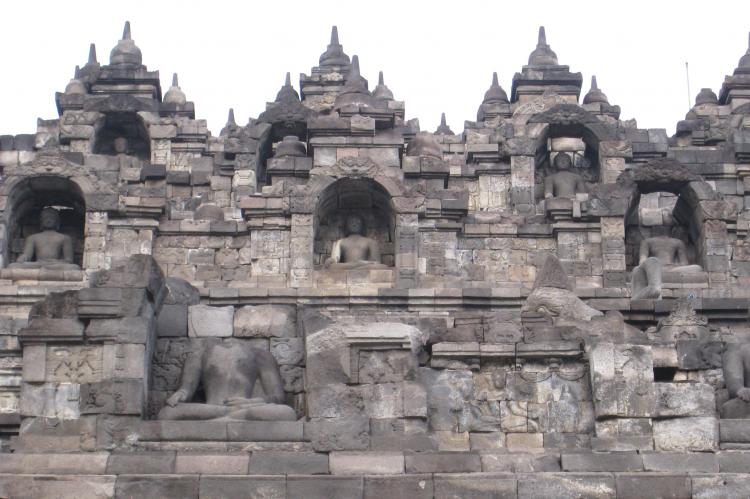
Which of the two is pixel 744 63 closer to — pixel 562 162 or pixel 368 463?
pixel 562 162

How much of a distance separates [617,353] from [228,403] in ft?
16.6

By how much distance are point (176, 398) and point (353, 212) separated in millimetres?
14265

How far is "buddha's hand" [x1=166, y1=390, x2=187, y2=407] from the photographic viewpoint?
23.8 metres

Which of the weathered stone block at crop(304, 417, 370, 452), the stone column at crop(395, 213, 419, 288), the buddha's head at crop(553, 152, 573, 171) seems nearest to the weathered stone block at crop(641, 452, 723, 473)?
the weathered stone block at crop(304, 417, 370, 452)

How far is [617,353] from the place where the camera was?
923 inches

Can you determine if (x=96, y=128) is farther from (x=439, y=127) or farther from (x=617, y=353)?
(x=617, y=353)

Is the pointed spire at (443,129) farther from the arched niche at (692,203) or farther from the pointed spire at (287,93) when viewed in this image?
the arched niche at (692,203)

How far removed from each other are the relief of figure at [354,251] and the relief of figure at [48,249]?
207 inches

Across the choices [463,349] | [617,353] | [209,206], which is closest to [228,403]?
[463,349]

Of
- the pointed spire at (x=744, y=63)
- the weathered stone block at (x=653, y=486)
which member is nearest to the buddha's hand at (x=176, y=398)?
the weathered stone block at (x=653, y=486)

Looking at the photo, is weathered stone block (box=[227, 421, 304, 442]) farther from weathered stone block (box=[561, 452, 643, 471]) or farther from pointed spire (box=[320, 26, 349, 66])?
pointed spire (box=[320, 26, 349, 66])

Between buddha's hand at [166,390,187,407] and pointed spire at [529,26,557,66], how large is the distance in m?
23.8

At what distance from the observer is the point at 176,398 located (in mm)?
23906

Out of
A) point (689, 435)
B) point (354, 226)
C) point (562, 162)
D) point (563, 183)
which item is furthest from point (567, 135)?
point (689, 435)
